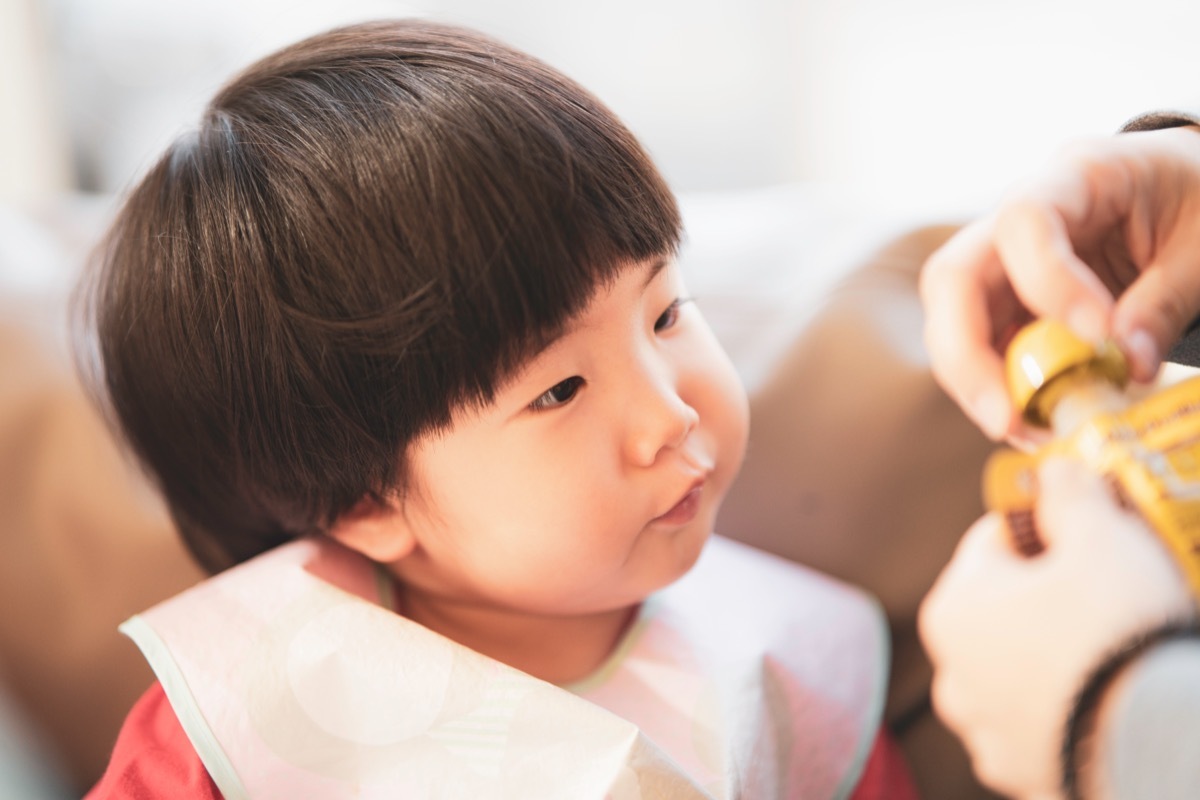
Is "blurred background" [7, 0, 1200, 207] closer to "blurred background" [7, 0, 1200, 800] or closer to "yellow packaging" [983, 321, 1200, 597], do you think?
"blurred background" [7, 0, 1200, 800]

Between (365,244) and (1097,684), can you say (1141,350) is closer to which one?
(1097,684)

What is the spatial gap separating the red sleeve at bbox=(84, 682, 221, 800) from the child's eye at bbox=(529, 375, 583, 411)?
0.33 metres

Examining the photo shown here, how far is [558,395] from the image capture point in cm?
66

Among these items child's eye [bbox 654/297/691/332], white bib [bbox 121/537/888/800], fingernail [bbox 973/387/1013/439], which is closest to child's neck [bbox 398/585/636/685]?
white bib [bbox 121/537/888/800]

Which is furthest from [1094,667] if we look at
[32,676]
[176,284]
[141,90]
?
[141,90]

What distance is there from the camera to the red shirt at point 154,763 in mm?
652

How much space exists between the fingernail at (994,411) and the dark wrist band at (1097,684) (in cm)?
19

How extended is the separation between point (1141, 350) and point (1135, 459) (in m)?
0.11

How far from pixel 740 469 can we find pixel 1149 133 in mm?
397

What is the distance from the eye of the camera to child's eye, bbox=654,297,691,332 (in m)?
0.73

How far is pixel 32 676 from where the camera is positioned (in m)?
0.79

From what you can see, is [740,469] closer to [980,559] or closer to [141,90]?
[980,559]

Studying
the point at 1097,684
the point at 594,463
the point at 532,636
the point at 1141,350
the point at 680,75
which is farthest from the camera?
the point at 680,75

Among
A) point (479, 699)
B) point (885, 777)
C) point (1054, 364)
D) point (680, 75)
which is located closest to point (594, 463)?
point (479, 699)
